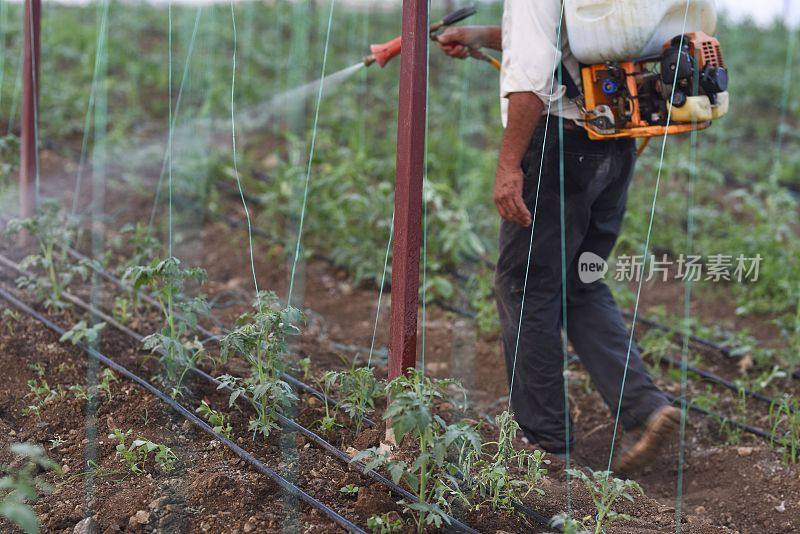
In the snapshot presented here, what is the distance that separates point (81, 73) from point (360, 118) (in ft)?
6.99

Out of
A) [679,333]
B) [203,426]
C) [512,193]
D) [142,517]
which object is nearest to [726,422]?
[679,333]

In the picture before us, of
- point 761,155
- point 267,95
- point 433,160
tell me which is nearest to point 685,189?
point 761,155

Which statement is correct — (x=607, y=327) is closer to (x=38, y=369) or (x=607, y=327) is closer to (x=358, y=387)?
(x=358, y=387)

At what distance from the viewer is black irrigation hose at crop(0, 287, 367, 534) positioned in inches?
92.4

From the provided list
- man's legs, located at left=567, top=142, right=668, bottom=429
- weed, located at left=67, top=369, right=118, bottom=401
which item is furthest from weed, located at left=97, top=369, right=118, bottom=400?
man's legs, located at left=567, top=142, right=668, bottom=429

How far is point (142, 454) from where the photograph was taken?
2.57 m

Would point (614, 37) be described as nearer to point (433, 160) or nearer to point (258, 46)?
point (433, 160)

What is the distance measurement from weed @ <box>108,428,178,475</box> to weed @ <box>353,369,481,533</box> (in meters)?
0.56

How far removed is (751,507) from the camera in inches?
113

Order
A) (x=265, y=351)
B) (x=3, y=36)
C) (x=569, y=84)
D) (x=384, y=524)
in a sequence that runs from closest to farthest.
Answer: (x=384, y=524) → (x=265, y=351) → (x=569, y=84) → (x=3, y=36)

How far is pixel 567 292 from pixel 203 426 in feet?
4.35

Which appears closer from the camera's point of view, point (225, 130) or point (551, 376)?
point (551, 376)
